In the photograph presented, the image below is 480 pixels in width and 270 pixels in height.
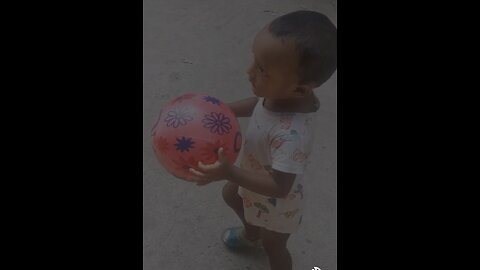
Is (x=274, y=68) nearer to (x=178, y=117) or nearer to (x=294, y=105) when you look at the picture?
(x=294, y=105)

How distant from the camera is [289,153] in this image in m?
1.46

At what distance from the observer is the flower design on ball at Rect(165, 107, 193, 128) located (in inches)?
59.9

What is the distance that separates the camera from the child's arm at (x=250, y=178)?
1.45m

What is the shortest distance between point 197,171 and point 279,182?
0.87ft

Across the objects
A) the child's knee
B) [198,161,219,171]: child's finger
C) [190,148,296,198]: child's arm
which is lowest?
the child's knee

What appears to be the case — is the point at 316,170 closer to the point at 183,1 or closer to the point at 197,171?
the point at 197,171

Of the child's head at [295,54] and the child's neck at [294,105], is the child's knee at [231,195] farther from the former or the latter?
the child's head at [295,54]

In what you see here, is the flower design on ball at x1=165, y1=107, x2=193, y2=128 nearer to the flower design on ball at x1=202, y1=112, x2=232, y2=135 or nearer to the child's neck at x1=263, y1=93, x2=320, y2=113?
the flower design on ball at x1=202, y1=112, x2=232, y2=135

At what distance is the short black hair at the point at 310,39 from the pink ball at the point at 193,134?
31 centimetres

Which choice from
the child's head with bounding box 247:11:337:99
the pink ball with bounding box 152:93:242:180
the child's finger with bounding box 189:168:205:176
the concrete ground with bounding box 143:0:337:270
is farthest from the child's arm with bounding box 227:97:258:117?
the concrete ground with bounding box 143:0:337:270

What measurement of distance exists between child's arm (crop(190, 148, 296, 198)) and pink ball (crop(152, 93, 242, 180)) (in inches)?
1.8

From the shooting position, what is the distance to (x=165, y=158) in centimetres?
155

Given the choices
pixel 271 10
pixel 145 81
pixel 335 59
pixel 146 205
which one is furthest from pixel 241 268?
pixel 271 10

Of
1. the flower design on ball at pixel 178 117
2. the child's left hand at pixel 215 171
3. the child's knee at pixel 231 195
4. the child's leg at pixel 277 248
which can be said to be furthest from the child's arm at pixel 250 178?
the child's knee at pixel 231 195
